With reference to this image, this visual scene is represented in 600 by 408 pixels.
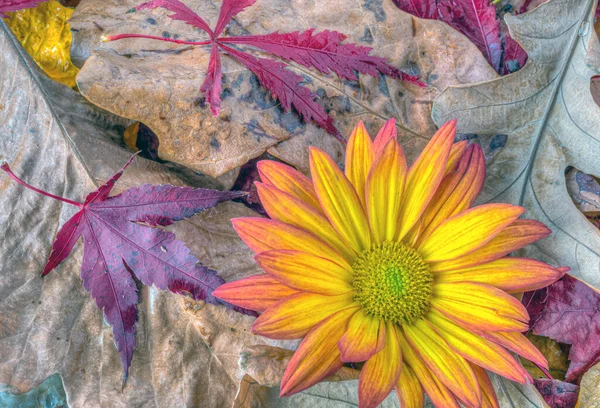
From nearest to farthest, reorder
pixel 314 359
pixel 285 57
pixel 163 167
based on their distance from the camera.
A: pixel 314 359 → pixel 285 57 → pixel 163 167

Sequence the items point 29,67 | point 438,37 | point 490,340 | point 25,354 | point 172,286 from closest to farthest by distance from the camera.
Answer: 1. point 490,340
2. point 172,286
3. point 25,354
4. point 29,67
5. point 438,37

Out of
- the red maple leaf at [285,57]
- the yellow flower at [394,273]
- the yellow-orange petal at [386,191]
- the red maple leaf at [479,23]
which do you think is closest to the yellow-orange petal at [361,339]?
the yellow flower at [394,273]

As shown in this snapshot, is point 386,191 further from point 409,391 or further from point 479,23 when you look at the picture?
point 479,23

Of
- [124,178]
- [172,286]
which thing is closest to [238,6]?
[124,178]

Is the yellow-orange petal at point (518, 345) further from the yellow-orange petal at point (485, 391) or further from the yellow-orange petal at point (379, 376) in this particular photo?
the yellow-orange petal at point (379, 376)

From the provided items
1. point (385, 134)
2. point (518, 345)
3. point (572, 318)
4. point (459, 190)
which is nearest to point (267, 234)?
point (385, 134)

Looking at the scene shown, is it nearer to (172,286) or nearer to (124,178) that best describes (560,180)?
(172,286)
